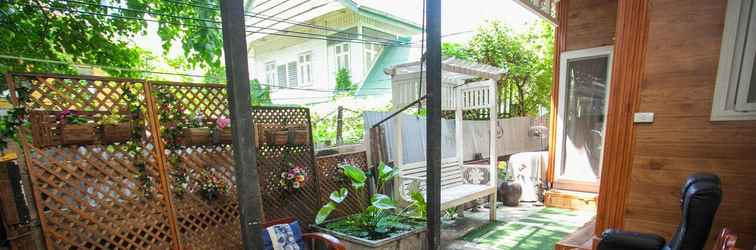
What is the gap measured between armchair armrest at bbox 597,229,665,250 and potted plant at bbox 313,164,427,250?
139 centimetres

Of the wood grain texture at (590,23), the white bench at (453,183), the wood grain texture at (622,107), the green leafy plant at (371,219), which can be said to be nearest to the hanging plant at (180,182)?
the green leafy plant at (371,219)

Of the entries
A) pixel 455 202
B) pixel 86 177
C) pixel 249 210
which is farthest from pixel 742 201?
pixel 86 177

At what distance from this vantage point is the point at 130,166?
84.5 inches

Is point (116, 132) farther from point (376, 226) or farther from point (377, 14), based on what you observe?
point (377, 14)

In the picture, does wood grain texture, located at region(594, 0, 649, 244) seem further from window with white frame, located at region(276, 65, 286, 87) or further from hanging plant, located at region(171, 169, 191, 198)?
window with white frame, located at region(276, 65, 286, 87)

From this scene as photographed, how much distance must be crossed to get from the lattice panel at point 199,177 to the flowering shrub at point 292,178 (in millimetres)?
474

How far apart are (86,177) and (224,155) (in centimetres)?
87

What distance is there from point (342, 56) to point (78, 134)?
20.3 feet

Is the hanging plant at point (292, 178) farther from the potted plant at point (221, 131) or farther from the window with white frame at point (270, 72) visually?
the window with white frame at point (270, 72)

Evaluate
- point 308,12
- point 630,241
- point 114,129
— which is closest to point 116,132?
point 114,129

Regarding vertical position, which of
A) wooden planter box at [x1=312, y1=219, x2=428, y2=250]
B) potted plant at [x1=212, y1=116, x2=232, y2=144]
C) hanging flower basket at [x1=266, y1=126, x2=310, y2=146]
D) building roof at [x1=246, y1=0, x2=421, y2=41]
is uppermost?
building roof at [x1=246, y1=0, x2=421, y2=41]

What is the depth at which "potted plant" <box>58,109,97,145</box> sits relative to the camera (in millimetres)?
1848

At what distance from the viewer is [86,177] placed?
1996 millimetres

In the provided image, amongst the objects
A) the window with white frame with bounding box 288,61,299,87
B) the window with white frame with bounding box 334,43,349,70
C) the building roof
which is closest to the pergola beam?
the building roof
